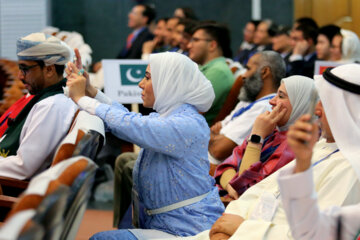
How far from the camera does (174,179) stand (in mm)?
2910

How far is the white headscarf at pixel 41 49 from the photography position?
3570 mm

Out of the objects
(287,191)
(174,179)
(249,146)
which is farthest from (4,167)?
(287,191)

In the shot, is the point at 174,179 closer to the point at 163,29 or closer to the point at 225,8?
the point at 163,29

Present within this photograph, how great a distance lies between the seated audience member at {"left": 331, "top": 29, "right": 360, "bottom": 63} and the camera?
6176 millimetres

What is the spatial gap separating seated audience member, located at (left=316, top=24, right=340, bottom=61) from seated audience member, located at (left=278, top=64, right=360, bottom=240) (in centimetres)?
402

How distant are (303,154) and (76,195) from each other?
728mm

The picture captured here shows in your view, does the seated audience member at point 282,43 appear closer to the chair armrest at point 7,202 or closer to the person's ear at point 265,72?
the person's ear at point 265,72

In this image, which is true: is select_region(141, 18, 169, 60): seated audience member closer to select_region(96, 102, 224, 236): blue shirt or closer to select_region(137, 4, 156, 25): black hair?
select_region(137, 4, 156, 25): black hair

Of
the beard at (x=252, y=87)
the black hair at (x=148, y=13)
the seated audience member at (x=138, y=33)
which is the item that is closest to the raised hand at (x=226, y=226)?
the beard at (x=252, y=87)

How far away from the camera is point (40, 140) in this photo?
10.5ft

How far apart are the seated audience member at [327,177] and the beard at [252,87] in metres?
1.79

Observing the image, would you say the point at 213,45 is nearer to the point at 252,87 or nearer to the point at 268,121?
the point at 252,87

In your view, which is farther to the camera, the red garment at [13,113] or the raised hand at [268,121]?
the red garment at [13,113]

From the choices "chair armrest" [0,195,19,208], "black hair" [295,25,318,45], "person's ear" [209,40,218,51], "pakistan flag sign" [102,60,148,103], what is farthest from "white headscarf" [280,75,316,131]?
"black hair" [295,25,318,45]
